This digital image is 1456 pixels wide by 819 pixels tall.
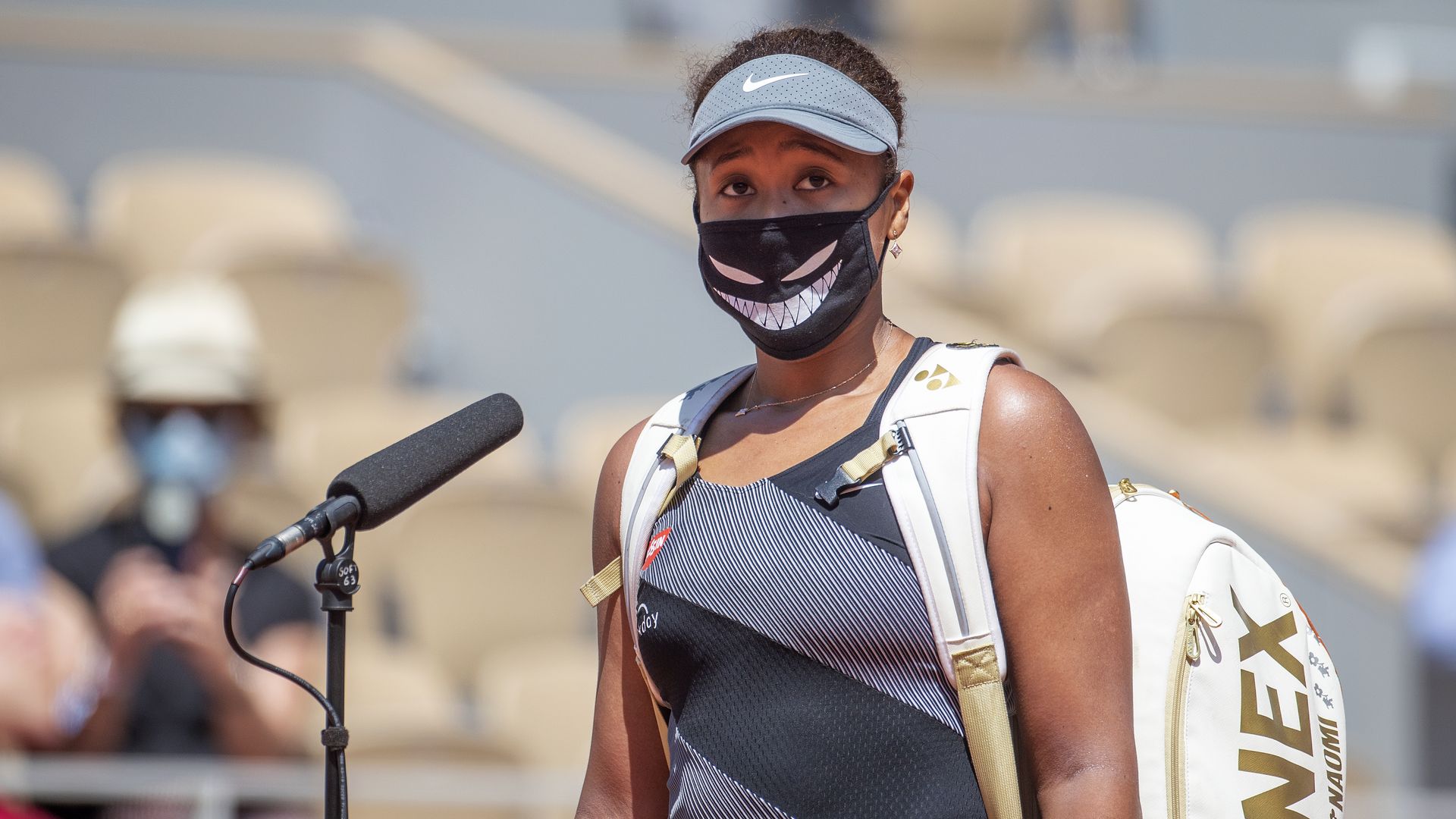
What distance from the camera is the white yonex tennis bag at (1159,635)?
175 centimetres

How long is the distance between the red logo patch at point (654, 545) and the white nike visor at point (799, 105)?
1.34 feet

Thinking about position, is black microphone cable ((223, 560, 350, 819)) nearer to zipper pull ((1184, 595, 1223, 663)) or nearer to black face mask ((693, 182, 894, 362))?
black face mask ((693, 182, 894, 362))

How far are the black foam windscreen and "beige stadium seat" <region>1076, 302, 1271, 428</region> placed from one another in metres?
5.23

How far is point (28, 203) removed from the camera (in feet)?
24.2

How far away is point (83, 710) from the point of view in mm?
4238

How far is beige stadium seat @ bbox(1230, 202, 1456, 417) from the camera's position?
25.2ft

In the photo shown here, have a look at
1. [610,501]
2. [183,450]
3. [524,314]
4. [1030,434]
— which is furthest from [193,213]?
[1030,434]

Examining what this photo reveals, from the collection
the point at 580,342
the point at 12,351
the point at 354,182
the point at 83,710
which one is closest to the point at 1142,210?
the point at 580,342

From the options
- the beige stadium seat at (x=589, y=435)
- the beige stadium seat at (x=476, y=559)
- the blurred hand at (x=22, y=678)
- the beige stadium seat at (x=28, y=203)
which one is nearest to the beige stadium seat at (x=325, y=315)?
the beige stadium seat at (x=589, y=435)

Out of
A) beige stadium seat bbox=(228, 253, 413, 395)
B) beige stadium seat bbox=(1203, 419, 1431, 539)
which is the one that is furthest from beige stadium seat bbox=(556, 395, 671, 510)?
beige stadium seat bbox=(1203, 419, 1431, 539)

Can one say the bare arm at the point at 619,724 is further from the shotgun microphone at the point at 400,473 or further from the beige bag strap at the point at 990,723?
the beige bag strap at the point at 990,723

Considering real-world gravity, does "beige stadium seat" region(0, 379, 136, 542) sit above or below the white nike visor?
above

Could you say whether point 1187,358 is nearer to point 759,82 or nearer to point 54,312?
point 54,312

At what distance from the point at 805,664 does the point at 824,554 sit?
111mm
